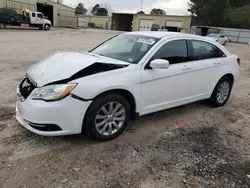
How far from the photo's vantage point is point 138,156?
10.2 ft

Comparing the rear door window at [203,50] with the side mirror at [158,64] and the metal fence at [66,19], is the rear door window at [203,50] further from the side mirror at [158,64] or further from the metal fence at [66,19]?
the metal fence at [66,19]

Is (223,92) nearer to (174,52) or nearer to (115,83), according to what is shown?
(174,52)

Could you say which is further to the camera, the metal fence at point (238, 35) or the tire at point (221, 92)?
the metal fence at point (238, 35)

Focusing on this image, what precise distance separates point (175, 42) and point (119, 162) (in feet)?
7.48

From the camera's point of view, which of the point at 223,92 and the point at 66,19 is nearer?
the point at 223,92

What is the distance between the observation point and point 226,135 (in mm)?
3908

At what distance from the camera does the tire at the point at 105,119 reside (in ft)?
10.2

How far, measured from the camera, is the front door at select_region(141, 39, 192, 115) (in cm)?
363

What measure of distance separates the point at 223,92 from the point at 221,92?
0.08 m

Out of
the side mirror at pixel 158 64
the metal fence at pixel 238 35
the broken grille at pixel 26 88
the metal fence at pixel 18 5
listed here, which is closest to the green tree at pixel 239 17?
the metal fence at pixel 238 35

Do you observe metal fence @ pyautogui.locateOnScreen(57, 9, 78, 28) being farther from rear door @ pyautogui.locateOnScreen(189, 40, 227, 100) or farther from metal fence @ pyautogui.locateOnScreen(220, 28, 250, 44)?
rear door @ pyautogui.locateOnScreen(189, 40, 227, 100)

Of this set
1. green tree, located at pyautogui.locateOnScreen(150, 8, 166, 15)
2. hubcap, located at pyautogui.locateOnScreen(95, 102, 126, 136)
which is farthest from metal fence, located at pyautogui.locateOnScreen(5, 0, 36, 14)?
green tree, located at pyautogui.locateOnScreen(150, 8, 166, 15)

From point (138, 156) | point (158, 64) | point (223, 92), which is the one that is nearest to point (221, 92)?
point (223, 92)

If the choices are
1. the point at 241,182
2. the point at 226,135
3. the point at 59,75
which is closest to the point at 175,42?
the point at 226,135
